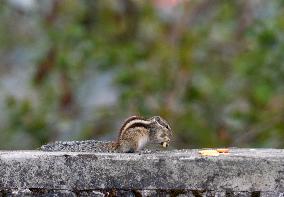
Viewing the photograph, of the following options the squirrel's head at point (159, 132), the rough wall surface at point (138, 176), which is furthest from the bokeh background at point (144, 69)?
the rough wall surface at point (138, 176)

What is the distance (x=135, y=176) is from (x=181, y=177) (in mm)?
241

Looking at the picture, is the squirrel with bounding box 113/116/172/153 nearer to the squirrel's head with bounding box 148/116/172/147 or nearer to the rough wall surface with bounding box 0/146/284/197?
the squirrel's head with bounding box 148/116/172/147

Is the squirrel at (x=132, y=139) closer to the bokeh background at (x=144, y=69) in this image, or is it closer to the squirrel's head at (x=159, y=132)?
the squirrel's head at (x=159, y=132)

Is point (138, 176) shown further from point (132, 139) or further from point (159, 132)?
point (159, 132)

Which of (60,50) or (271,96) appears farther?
(60,50)

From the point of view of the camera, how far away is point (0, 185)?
5.20 metres

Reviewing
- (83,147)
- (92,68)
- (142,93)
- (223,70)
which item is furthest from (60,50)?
(83,147)

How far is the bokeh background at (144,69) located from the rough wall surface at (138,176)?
6.64 meters

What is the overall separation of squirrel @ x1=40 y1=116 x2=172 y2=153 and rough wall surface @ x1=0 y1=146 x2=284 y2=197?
1.30ft

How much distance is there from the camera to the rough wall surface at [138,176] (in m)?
5.19

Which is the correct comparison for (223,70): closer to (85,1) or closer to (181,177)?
(85,1)

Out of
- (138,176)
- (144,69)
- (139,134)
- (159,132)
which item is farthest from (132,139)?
(144,69)

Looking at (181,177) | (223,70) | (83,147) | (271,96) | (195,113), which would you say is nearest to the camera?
(181,177)

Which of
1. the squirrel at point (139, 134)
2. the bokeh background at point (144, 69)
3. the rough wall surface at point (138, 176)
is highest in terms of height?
the bokeh background at point (144, 69)
